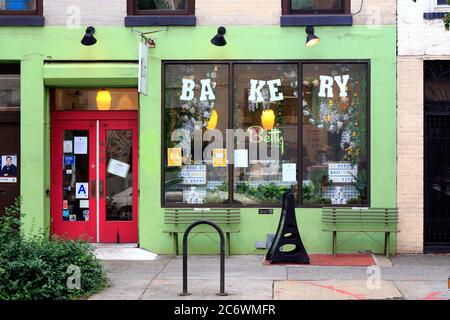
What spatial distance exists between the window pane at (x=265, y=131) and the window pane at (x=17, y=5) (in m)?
3.87

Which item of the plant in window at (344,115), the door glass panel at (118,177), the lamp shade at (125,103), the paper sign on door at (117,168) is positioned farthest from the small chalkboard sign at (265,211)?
the lamp shade at (125,103)

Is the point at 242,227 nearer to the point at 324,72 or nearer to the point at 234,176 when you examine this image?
the point at 234,176

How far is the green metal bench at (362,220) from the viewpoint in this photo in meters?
11.8

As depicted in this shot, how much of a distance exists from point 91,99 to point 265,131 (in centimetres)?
329

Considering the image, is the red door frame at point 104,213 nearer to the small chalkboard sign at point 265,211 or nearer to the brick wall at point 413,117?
the small chalkboard sign at point 265,211

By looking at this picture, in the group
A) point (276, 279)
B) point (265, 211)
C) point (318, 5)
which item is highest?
point (318, 5)

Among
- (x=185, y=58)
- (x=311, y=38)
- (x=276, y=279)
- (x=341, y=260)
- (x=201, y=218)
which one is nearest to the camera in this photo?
(x=276, y=279)

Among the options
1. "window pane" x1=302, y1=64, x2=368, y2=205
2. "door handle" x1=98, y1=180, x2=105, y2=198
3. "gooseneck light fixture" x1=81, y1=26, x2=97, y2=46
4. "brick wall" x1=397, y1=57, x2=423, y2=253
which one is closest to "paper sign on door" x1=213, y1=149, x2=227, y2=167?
"window pane" x1=302, y1=64, x2=368, y2=205

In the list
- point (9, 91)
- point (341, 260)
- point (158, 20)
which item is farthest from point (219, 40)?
point (341, 260)

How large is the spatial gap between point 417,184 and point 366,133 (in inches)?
48.9

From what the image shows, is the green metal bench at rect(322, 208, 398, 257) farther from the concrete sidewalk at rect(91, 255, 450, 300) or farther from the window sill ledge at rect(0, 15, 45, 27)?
the window sill ledge at rect(0, 15, 45, 27)

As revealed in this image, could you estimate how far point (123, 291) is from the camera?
9172 mm

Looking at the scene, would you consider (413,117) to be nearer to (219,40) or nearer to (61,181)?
(219,40)

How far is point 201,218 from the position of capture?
1196cm
